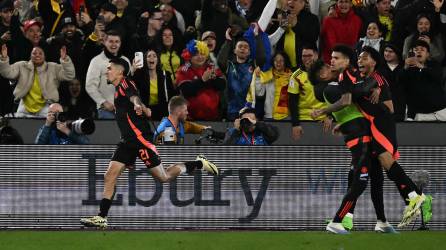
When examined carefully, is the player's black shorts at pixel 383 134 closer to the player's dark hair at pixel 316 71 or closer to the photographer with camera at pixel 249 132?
the player's dark hair at pixel 316 71

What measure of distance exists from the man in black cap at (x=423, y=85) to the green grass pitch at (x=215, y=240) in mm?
3613

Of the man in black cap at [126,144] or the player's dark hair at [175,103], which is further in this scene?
the player's dark hair at [175,103]

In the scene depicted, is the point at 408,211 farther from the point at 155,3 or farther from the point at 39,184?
the point at 155,3

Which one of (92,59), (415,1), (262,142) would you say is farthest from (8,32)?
(415,1)

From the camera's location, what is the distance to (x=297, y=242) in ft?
39.4

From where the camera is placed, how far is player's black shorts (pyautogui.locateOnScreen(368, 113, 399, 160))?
40.7 ft

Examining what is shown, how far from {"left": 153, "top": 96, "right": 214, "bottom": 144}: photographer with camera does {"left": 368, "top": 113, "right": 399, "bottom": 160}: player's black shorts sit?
3.19m

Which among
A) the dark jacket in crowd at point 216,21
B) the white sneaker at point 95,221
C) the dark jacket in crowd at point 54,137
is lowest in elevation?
the white sneaker at point 95,221

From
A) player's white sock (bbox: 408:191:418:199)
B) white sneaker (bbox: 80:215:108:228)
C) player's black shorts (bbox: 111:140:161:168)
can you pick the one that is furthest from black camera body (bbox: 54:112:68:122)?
player's white sock (bbox: 408:191:418:199)

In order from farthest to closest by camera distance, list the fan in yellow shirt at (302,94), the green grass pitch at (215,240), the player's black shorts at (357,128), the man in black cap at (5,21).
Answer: the man in black cap at (5,21)
the fan in yellow shirt at (302,94)
the player's black shorts at (357,128)
the green grass pitch at (215,240)

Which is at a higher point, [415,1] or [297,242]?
[415,1]

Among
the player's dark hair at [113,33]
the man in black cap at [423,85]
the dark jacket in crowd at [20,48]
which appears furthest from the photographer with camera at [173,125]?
the man in black cap at [423,85]

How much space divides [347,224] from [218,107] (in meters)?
4.61

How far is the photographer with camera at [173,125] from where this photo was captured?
1476 cm
